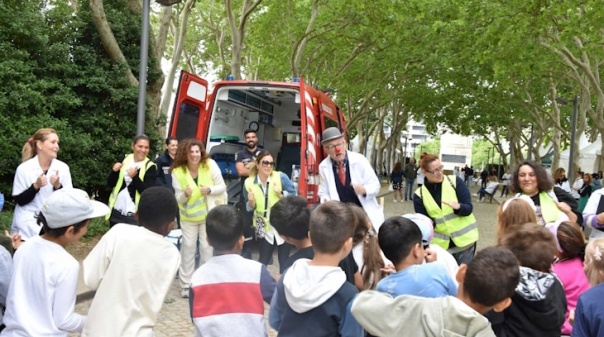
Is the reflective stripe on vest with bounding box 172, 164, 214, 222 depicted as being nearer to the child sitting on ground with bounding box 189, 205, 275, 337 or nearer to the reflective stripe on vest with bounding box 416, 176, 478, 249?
the reflective stripe on vest with bounding box 416, 176, 478, 249

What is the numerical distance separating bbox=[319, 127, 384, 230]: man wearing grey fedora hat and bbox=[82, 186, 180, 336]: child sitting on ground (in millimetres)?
2822

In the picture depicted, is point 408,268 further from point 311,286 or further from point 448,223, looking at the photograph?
point 448,223

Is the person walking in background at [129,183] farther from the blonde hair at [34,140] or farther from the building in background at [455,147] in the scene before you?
the building in background at [455,147]

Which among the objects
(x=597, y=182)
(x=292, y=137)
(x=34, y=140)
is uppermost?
(x=292, y=137)

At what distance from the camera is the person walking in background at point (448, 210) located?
5.36 metres

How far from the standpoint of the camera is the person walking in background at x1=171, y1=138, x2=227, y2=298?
6715 mm

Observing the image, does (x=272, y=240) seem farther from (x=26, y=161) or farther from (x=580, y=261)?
(x=580, y=261)

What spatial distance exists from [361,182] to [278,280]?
9.80 feet

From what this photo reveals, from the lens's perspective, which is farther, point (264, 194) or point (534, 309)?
point (264, 194)

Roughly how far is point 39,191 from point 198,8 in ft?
72.4

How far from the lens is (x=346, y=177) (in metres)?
5.98

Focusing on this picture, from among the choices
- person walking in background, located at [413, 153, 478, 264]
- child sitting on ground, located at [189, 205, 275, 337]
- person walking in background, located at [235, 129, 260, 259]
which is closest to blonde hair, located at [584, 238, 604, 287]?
child sitting on ground, located at [189, 205, 275, 337]

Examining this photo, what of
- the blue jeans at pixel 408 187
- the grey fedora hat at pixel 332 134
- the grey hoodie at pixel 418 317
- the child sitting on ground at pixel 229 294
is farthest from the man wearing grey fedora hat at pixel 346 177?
the blue jeans at pixel 408 187

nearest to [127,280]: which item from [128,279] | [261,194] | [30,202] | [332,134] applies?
[128,279]
